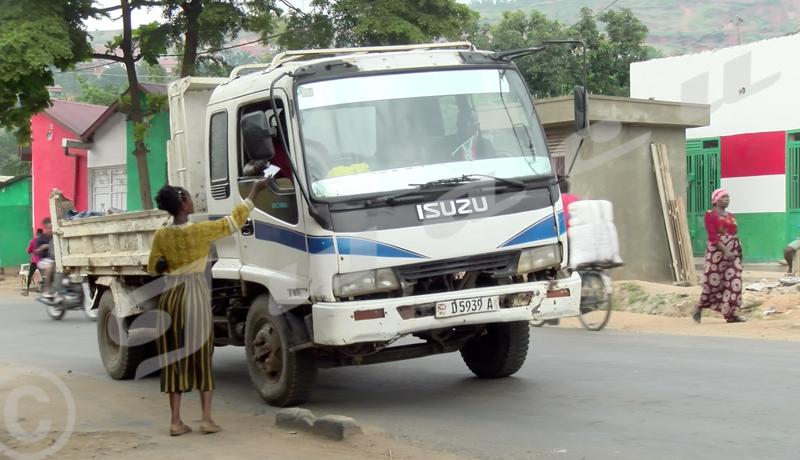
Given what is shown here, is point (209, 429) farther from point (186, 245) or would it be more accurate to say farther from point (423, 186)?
point (423, 186)

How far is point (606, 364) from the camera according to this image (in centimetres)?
855

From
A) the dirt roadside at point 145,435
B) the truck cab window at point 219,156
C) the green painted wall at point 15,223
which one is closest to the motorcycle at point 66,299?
Answer: the dirt roadside at point 145,435

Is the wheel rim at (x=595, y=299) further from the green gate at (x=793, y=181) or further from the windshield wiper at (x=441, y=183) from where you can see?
the green gate at (x=793, y=181)

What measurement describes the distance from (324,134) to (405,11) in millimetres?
16661

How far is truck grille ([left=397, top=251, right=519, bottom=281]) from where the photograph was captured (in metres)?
6.46

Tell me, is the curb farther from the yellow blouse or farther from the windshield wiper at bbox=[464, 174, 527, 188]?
the windshield wiper at bbox=[464, 174, 527, 188]

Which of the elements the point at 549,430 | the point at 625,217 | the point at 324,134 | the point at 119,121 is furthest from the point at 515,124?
the point at 119,121

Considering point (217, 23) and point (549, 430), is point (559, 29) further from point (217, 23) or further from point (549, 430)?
point (549, 430)

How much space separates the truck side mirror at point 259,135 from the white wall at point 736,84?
16.0 meters

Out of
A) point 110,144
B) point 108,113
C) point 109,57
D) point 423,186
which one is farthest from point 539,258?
point 110,144

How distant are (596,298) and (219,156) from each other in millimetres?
6102

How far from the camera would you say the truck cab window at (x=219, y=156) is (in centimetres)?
745

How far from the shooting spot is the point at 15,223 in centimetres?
3394

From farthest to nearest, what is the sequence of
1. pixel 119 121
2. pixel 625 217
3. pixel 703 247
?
pixel 119 121 → pixel 703 247 → pixel 625 217
